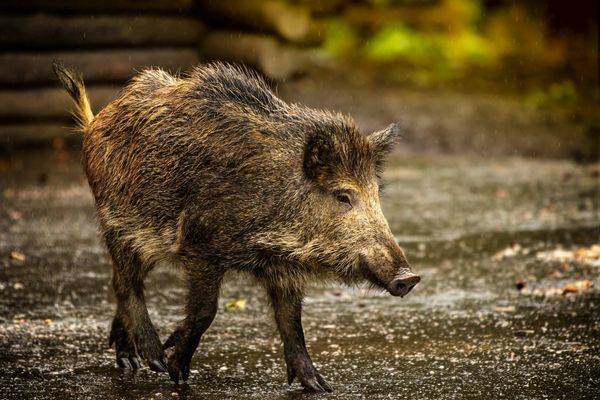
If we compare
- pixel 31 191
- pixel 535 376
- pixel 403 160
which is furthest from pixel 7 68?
Result: pixel 535 376

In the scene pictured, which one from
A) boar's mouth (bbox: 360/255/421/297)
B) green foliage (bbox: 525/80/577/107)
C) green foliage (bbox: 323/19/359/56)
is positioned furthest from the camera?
green foliage (bbox: 323/19/359/56)

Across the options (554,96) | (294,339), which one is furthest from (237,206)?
(554,96)

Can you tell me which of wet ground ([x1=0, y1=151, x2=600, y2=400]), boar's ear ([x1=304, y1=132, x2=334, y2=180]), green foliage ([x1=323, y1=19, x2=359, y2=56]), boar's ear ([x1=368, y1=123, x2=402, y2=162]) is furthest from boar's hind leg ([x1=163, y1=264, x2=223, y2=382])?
green foliage ([x1=323, y1=19, x2=359, y2=56])

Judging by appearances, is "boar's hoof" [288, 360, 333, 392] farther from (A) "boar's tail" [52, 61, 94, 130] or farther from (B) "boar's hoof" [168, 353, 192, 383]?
(A) "boar's tail" [52, 61, 94, 130]

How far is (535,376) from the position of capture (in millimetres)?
5371

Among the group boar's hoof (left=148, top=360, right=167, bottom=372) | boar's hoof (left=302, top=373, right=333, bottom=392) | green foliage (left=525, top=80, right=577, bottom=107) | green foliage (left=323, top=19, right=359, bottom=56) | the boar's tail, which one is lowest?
boar's hoof (left=302, top=373, right=333, bottom=392)

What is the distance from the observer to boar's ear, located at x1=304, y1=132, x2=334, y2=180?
5504 mm

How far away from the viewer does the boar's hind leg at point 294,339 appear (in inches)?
208

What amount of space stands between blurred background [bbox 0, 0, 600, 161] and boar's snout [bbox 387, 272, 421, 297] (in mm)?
7651

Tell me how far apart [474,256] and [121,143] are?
10.8ft

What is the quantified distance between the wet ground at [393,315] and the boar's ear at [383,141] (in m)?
1.03

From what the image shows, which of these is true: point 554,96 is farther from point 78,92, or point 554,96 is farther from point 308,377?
point 308,377

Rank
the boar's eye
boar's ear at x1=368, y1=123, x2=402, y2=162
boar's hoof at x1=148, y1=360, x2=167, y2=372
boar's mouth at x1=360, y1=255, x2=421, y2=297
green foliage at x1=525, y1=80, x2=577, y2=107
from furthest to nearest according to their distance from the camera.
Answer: green foliage at x1=525, y1=80, x2=577, y2=107 → boar's ear at x1=368, y1=123, x2=402, y2=162 → boar's hoof at x1=148, y1=360, x2=167, y2=372 → the boar's eye → boar's mouth at x1=360, y1=255, x2=421, y2=297

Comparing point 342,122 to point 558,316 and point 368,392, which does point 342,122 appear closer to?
point 368,392
